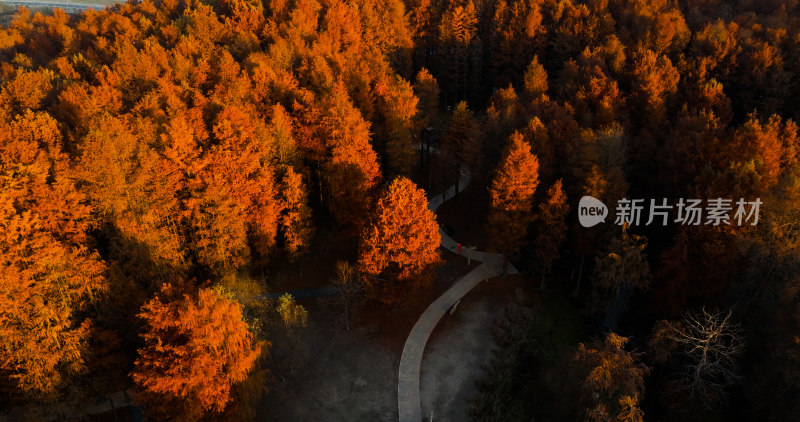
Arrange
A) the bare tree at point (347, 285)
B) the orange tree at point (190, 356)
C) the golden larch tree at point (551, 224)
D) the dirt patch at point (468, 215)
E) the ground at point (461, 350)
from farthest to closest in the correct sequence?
the dirt patch at point (468, 215) → the golden larch tree at point (551, 224) → the bare tree at point (347, 285) → the ground at point (461, 350) → the orange tree at point (190, 356)

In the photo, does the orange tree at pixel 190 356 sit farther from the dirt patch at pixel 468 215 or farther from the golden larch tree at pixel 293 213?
the dirt patch at pixel 468 215

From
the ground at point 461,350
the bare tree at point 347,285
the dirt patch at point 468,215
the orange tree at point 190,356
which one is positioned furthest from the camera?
the dirt patch at point 468,215

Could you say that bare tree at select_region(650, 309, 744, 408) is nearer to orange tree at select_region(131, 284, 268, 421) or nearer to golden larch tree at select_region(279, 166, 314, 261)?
orange tree at select_region(131, 284, 268, 421)

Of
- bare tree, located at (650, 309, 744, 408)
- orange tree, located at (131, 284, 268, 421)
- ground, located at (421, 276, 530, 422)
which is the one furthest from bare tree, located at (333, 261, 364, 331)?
bare tree, located at (650, 309, 744, 408)

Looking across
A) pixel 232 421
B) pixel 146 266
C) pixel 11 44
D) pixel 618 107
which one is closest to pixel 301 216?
pixel 146 266

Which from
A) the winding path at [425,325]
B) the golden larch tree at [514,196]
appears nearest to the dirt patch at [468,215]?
the winding path at [425,325]

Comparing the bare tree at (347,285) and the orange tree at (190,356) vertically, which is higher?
the orange tree at (190,356)

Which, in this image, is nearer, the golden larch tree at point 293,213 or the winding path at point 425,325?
the winding path at point 425,325
